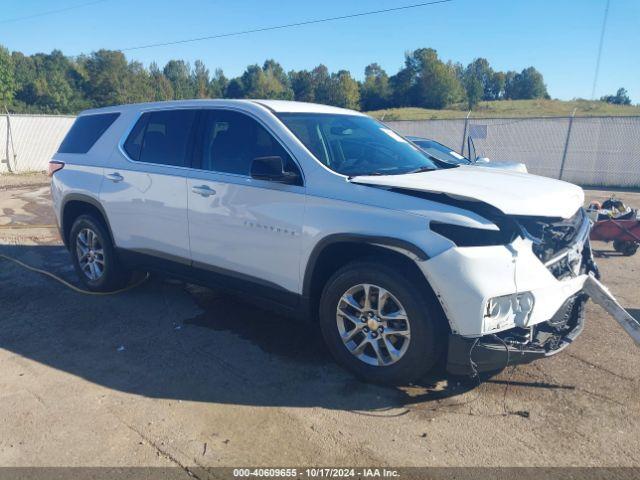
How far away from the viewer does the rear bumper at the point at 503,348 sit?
10.4ft

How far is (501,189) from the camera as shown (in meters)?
3.56

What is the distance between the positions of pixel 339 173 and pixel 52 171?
388cm

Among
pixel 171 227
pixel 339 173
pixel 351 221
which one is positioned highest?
pixel 339 173

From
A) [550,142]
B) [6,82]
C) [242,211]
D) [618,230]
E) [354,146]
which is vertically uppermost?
[6,82]

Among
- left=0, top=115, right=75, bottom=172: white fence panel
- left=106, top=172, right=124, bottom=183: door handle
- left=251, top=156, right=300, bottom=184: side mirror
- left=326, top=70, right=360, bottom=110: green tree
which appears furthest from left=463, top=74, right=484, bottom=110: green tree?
left=251, top=156, right=300, bottom=184: side mirror

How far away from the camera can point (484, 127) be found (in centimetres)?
1769

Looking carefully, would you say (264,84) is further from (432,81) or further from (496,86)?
(496,86)

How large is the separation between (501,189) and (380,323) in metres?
1.25

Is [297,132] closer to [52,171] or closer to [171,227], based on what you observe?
[171,227]

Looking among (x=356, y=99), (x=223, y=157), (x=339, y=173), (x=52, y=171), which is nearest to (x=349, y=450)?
(x=339, y=173)

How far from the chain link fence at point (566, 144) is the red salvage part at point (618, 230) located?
32.8ft

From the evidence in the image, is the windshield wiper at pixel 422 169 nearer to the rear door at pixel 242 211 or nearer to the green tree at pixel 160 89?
the rear door at pixel 242 211

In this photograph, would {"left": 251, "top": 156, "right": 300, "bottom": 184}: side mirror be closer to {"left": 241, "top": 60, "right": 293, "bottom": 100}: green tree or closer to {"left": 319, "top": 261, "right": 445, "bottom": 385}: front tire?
{"left": 319, "top": 261, "right": 445, "bottom": 385}: front tire

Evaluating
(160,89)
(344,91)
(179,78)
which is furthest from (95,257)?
(179,78)
